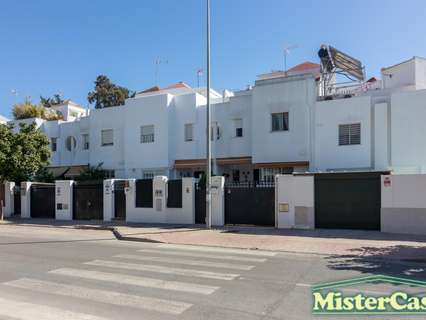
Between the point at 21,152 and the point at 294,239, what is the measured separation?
17612mm

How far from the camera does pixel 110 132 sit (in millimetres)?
31328

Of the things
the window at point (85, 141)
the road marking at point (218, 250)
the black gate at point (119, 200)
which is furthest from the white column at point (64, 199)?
the road marking at point (218, 250)

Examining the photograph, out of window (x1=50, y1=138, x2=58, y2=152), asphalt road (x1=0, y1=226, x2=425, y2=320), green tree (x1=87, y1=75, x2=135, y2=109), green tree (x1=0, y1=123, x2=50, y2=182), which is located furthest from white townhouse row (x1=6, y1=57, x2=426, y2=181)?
green tree (x1=87, y1=75, x2=135, y2=109)

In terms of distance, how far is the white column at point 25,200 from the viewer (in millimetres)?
25062

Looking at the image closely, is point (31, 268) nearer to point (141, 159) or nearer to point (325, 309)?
point (325, 309)

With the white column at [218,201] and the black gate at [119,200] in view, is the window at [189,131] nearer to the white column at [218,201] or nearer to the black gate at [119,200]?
the black gate at [119,200]

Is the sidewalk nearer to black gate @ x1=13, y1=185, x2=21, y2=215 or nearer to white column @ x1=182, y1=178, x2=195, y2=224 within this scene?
white column @ x1=182, y1=178, x2=195, y2=224

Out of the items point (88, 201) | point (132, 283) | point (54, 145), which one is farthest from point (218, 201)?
point (54, 145)

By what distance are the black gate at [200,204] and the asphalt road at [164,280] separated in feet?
20.6

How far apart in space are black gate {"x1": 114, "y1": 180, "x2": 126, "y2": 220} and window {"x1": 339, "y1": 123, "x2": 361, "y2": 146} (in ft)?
41.0

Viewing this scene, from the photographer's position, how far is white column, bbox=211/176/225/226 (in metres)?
18.7

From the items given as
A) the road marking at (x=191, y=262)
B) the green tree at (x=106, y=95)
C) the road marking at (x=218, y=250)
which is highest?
the green tree at (x=106, y=95)

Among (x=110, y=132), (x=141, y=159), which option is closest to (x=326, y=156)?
(x=141, y=159)

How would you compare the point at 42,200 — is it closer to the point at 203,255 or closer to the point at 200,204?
the point at 200,204
